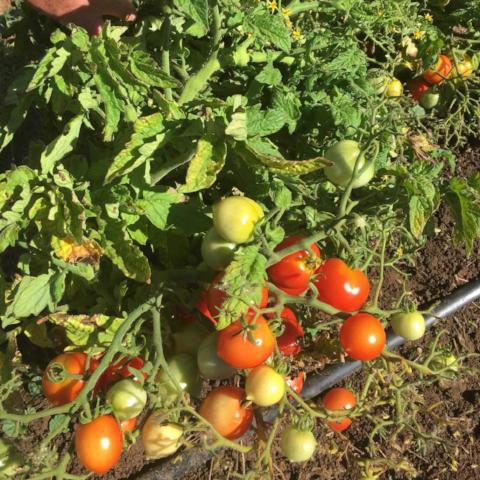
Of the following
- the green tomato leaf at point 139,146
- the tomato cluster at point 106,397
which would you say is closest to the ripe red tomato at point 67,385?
the tomato cluster at point 106,397

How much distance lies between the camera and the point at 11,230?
1443 millimetres

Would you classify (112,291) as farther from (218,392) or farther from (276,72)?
(276,72)

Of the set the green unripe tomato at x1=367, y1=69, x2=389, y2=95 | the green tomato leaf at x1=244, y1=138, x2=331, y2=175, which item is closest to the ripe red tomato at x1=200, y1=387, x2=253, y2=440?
the green tomato leaf at x1=244, y1=138, x2=331, y2=175

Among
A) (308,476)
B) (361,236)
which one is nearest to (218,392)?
(361,236)

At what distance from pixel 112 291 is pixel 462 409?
139cm

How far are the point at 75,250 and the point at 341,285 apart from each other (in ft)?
2.20

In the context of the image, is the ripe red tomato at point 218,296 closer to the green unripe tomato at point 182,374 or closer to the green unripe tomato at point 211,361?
the green unripe tomato at point 211,361

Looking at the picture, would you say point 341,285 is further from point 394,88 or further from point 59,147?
point 394,88

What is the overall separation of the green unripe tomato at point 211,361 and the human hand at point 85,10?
35.6 inches

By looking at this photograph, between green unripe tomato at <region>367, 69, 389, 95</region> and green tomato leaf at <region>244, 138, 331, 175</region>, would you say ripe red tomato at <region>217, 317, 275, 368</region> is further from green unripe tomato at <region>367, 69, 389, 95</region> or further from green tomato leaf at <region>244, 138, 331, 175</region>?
green unripe tomato at <region>367, 69, 389, 95</region>

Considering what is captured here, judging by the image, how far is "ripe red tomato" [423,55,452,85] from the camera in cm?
228

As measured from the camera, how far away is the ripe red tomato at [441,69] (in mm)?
2283

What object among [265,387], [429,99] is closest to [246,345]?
[265,387]

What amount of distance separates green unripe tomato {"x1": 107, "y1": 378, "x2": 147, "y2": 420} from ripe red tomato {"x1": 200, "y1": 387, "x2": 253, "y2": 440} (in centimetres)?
17
